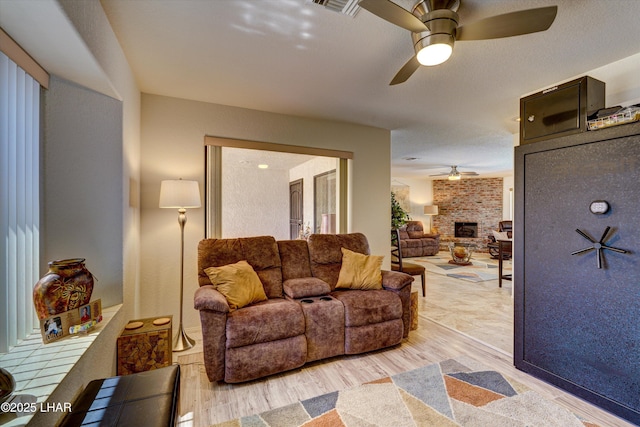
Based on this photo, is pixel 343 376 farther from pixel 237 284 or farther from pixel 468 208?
pixel 468 208

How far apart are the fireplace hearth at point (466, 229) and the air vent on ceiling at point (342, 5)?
9254 mm

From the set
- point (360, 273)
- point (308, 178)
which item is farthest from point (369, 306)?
point (308, 178)

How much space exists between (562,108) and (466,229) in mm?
8213

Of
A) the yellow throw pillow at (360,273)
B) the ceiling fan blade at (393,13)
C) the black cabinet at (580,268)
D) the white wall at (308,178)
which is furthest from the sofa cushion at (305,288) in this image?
the white wall at (308,178)

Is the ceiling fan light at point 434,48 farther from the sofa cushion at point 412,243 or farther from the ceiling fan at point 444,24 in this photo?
the sofa cushion at point 412,243

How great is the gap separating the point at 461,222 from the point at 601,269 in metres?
8.33

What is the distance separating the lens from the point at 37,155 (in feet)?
5.34

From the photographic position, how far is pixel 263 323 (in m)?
2.09

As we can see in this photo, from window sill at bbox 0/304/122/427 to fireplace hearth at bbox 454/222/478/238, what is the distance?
9985 mm

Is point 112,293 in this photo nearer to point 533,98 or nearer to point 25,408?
point 25,408

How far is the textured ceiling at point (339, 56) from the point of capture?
172cm

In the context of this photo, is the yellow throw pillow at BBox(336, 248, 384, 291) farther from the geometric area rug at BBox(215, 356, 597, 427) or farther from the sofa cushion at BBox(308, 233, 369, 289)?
the geometric area rug at BBox(215, 356, 597, 427)

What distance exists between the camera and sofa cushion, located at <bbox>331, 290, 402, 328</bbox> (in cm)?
241

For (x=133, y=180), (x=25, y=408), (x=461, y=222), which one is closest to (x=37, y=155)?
(x=133, y=180)
